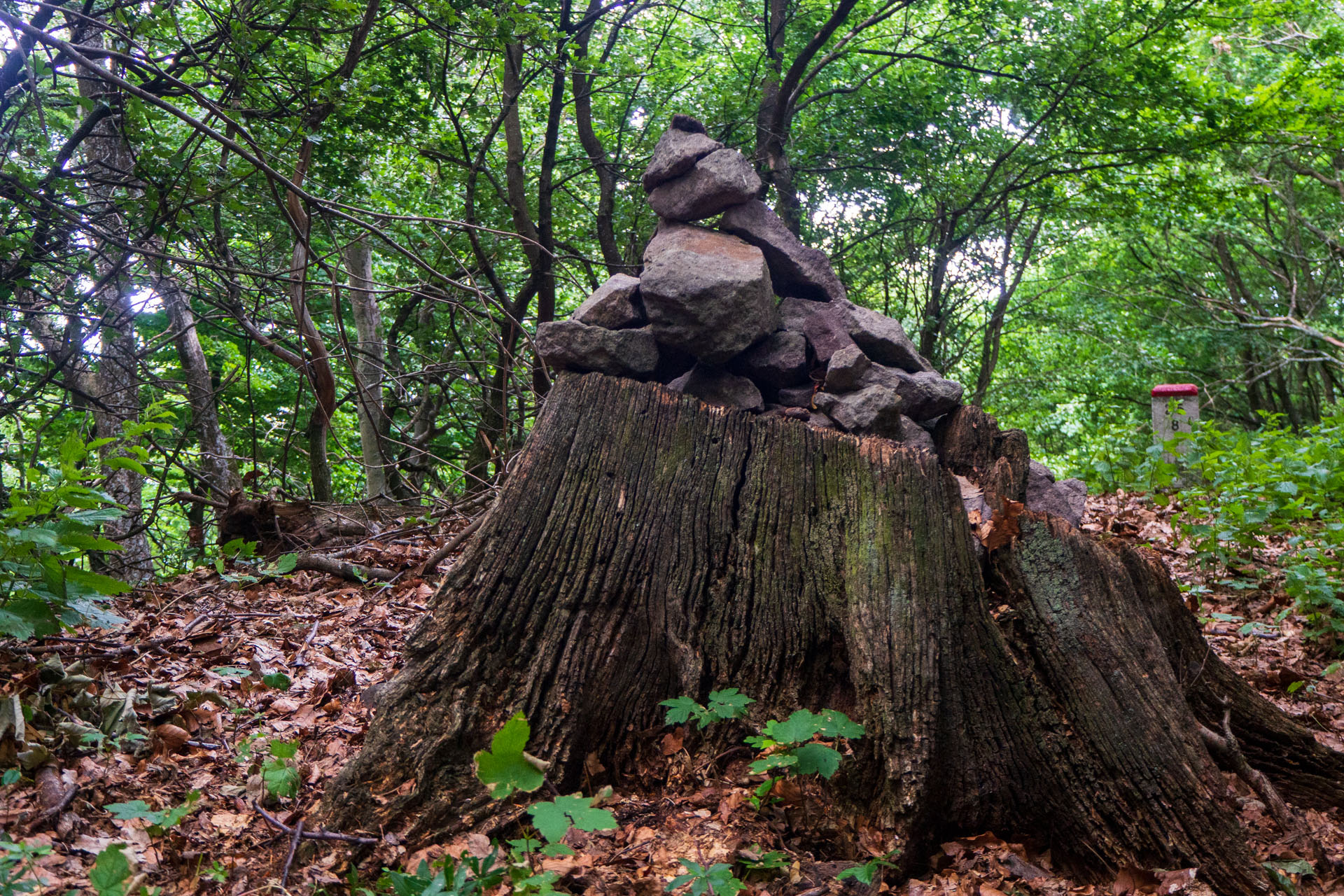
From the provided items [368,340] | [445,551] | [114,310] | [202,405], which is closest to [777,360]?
[445,551]

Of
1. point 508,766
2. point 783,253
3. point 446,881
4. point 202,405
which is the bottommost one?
point 446,881

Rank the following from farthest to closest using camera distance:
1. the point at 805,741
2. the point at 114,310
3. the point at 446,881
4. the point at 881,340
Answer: the point at 114,310, the point at 881,340, the point at 805,741, the point at 446,881

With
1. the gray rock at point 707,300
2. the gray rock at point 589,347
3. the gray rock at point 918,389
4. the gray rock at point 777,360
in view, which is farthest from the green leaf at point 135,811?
the gray rock at point 918,389

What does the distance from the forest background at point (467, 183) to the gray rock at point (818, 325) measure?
133 cm

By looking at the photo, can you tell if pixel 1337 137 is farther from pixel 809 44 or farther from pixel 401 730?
pixel 401 730

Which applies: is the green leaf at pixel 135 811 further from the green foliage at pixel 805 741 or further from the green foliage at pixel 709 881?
the green foliage at pixel 805 741

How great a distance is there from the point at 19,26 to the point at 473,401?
14.0 ft

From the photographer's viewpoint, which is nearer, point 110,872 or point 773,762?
point 110,872

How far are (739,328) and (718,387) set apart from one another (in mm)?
254

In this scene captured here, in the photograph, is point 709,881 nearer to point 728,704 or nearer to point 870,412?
point 728,704

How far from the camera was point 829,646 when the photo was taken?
2.45 metres

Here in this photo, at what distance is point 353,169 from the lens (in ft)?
20.0

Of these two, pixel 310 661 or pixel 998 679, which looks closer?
pixel 998 679

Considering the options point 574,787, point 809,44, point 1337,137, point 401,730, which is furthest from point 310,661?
point 1337,137
